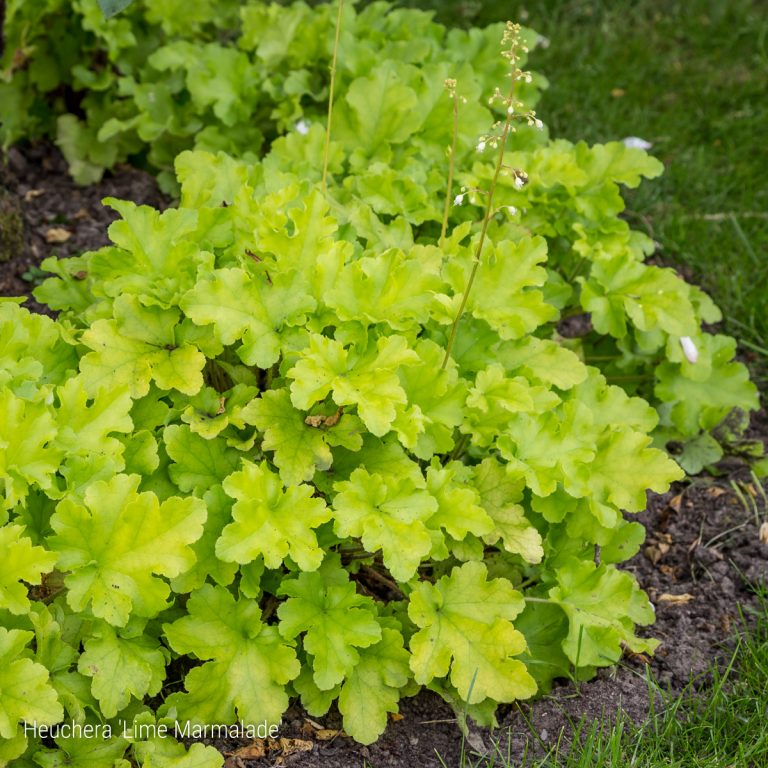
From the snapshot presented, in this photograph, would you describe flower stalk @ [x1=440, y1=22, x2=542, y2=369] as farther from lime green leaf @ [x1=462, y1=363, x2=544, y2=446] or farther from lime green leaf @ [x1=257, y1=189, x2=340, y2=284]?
lime green leaf @ [x1=257, y1=189, x2=340, y2=284]

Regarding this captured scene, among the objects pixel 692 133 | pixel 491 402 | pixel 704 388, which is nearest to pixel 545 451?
pixel 491 402

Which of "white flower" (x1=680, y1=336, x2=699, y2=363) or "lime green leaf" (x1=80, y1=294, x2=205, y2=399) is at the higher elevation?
"lime green leaf" (x1=80, y1=294, x2=205, y2=399)

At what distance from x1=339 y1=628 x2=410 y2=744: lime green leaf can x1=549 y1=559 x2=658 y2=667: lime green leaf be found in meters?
0.44

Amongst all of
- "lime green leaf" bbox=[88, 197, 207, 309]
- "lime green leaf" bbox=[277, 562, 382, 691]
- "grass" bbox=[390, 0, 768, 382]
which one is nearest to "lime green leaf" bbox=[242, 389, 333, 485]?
"lime green leaf" bbox=[277, 562, 382, 691]

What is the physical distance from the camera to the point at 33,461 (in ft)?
7.67

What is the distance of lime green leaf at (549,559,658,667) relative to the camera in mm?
2682

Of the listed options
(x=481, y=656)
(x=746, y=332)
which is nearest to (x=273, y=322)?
(x=481, y=656)

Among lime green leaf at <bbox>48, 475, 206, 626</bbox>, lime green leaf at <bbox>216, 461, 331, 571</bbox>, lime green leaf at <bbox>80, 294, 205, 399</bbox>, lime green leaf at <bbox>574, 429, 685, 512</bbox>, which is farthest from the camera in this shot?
lime green leaf at <bbox>574, 429, 685, 512</bbox>

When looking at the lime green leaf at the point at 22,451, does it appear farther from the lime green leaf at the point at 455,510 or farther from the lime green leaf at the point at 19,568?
the lime green leaf at the point at 455,510

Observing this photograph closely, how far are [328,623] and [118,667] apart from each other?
50 centimetres

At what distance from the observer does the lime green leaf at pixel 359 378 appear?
8.11 ft

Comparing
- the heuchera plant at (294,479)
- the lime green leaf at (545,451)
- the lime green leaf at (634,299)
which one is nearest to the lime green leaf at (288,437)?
the heuchera plant at (294,479)

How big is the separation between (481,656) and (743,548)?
1196 mm

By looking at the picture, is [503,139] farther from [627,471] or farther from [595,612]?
[595,612]
